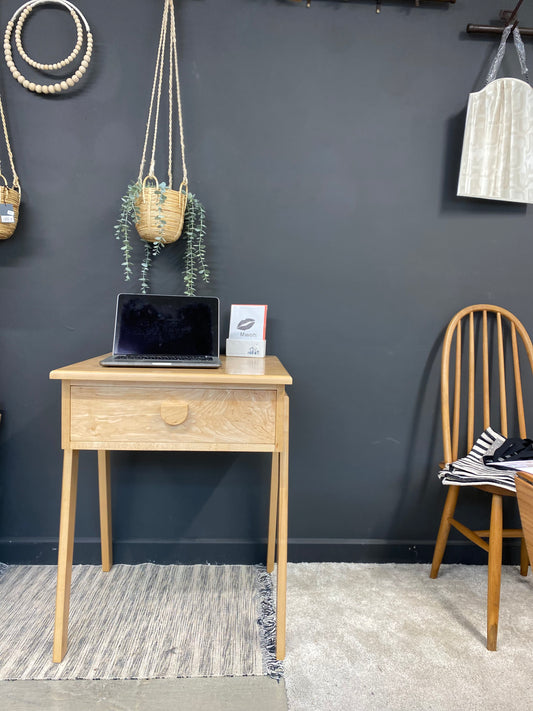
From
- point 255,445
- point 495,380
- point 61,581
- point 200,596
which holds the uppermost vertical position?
point 495,380

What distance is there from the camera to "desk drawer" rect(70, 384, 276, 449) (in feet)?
4.09

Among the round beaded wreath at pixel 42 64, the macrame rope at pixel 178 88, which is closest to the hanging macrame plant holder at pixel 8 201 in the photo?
the round beaded wreath at pixel 42 64

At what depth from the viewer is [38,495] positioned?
1.78 metres

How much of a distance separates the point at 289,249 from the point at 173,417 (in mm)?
861

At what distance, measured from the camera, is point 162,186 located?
1.50 meters

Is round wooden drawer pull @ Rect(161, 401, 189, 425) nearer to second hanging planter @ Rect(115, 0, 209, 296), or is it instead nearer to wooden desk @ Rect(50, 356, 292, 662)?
wooden desk @ Rect(50, 356, 292, 662)

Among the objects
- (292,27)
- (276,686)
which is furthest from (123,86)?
(276,686)

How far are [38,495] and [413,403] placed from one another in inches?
59.8

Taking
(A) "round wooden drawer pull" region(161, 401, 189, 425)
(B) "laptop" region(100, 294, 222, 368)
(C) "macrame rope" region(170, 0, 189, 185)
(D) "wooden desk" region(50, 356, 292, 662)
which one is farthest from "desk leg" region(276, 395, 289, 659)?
(C) "macrame rope" region(170, 0, 189, 185)

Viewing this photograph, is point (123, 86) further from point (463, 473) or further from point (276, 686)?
point (276, 686)

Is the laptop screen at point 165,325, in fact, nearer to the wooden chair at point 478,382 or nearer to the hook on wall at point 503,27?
the wooden chair at point 478,382

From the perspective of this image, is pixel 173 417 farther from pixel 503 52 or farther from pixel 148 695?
pixel 503 52

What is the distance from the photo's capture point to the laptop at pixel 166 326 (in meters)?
1.55

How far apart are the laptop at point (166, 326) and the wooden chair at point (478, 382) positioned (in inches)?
34.7
